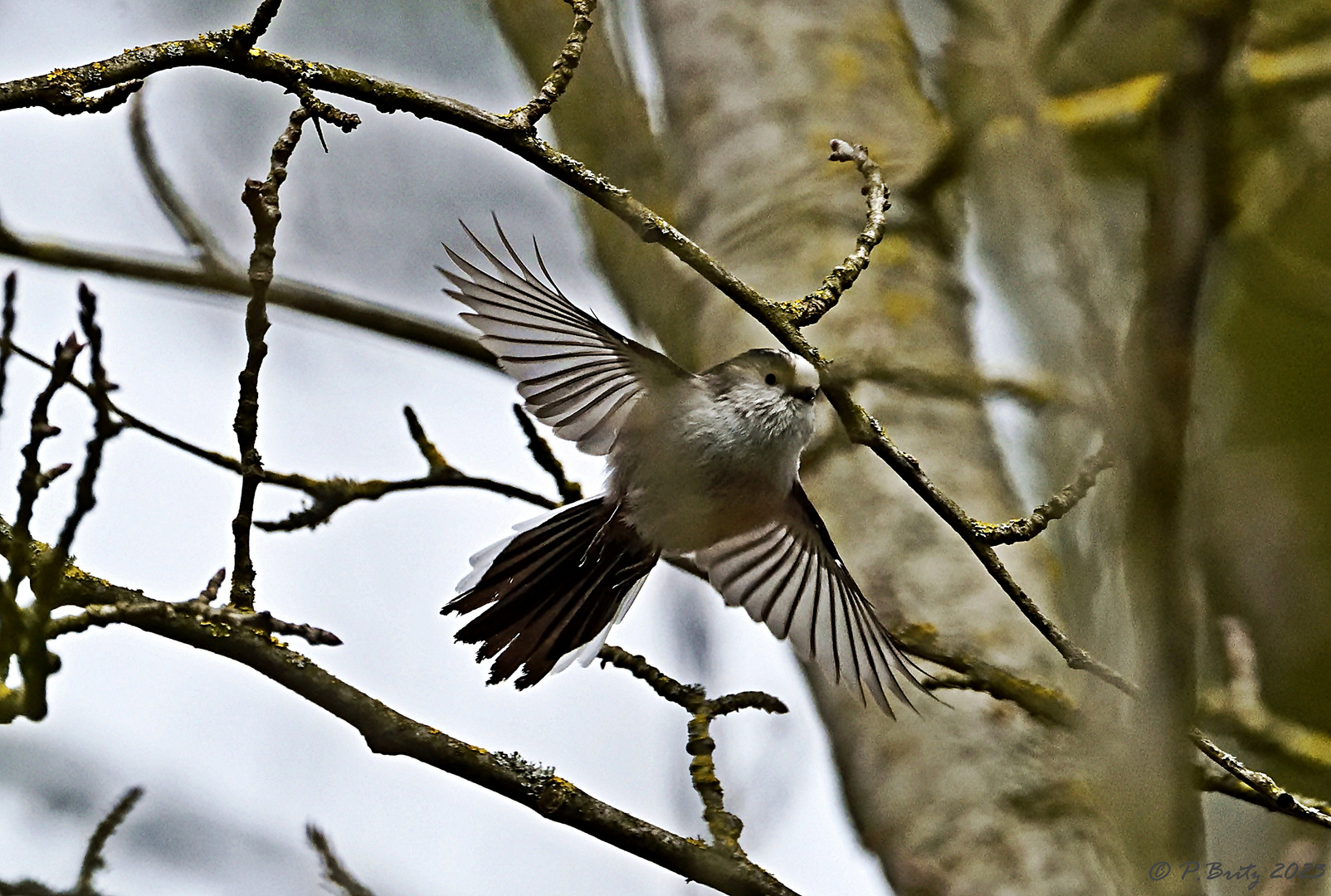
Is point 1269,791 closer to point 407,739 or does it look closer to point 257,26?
point 407,739

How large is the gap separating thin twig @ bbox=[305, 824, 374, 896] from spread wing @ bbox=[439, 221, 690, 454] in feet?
3.08

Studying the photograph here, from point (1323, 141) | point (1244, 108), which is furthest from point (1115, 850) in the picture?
point (1323, 141)

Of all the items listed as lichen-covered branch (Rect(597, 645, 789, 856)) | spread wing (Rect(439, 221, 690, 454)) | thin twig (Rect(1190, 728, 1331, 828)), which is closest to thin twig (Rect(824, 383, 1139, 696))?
thin twig (Rect(1190, 728, 1331, 828))

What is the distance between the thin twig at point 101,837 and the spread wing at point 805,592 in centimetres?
145

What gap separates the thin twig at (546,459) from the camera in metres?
2.41

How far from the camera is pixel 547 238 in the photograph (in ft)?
8.98

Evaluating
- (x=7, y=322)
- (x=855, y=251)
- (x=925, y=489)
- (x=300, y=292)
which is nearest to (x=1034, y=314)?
(x=925, y=489)

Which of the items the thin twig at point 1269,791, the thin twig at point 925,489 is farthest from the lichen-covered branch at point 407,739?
the thin twig at point 1269,791

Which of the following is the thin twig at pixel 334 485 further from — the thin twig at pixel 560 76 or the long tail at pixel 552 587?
the thin twig at pixel 560 76

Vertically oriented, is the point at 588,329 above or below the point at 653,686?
above

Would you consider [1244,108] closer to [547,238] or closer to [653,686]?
[547,238]

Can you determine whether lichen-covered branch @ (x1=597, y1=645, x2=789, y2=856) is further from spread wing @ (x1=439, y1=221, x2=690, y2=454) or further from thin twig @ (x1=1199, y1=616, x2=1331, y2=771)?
thin twig @ (x1=1199, y1=616, x2=1331, y2=771)

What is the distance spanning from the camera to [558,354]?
95.3 inches

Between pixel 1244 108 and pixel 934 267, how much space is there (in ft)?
3.04
